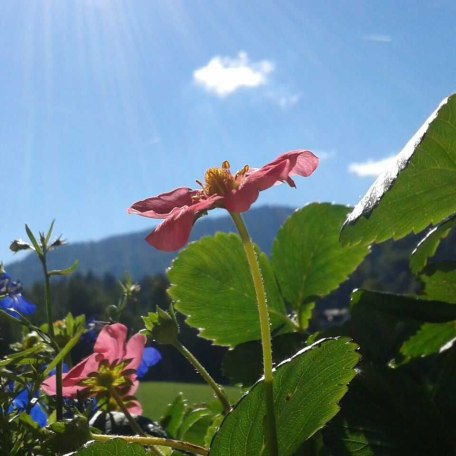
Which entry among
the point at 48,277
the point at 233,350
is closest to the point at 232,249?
the point at 233,350

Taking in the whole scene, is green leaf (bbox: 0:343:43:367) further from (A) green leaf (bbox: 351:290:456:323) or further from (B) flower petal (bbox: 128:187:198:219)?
(A) green leaf (bbox: 351:290:456:323)

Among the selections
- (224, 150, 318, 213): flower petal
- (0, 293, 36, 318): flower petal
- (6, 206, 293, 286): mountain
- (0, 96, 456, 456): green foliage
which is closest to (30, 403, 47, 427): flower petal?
(0, 96, 456, 456): green foliage

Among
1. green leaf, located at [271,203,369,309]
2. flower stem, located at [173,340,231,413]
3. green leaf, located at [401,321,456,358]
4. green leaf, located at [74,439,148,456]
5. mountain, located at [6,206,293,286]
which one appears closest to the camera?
green leaf, located at [74,439,148,456]

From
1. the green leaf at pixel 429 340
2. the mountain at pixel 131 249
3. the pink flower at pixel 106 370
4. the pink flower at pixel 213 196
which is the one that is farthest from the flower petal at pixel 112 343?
the mountain at pixel 131 249

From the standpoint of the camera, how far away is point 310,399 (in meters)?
0.32

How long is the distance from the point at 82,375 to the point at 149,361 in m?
0.18

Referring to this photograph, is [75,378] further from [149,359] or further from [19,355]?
[149,359]

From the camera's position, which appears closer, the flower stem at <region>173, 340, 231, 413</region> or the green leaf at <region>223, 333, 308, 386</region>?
the flower stem at <region>173, 340, 231, 413</region>

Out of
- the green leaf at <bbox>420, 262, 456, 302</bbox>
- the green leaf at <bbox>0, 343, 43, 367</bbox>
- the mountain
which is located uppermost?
the mountain

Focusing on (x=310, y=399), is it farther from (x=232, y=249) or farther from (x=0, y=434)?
(x=232, y=249)

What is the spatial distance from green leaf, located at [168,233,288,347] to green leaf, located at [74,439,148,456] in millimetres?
Answer: 243

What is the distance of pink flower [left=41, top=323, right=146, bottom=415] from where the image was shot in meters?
0.43

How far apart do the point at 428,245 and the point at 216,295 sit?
0.57 ft

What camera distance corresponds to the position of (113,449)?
0.30 m
